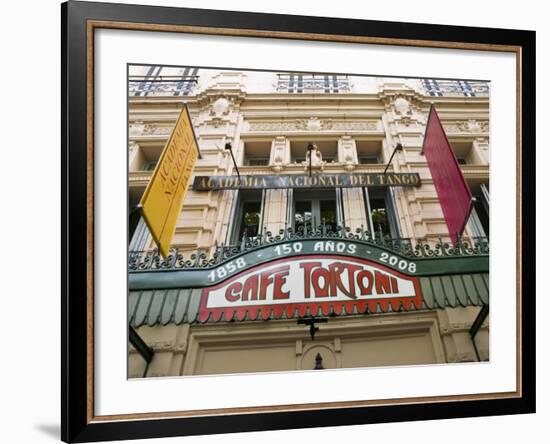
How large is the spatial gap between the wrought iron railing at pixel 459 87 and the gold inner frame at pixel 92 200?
203 mm

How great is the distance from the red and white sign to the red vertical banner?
519 mm

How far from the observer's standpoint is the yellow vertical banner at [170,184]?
2.21m

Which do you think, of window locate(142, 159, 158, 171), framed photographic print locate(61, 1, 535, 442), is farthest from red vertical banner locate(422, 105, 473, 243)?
window locate(142, 159, 158, 171)

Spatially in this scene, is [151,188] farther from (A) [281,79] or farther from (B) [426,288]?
(B) [426,288]

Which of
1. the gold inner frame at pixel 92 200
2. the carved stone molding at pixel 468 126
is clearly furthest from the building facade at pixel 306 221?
the gold inner frame at pixel 92 200

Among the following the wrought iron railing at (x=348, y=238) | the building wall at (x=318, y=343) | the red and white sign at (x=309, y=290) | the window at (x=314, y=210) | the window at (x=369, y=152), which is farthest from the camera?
the window at (x=369, y=152)

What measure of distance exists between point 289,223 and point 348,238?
40 cm

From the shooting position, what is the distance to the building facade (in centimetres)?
221

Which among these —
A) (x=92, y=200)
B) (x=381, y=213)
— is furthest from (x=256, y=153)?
(x=92, y=200)

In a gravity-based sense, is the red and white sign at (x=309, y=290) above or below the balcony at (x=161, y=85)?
below

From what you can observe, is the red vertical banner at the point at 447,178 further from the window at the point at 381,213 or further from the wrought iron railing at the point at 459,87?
the window at the point at 381,213

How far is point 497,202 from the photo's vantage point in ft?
8.04

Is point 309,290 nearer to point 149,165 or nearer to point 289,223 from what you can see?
point 289,223

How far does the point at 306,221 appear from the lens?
257cm
